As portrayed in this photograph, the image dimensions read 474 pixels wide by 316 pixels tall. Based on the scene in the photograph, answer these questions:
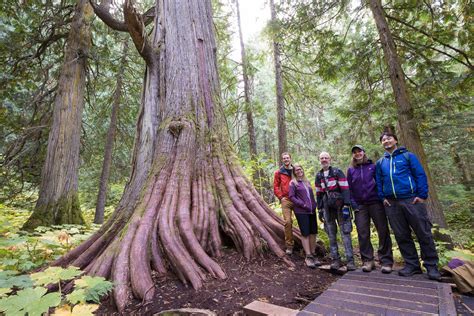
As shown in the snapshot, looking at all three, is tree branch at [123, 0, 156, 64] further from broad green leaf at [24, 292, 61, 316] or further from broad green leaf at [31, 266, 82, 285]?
broad green leaf at [24, 292, 61, 316]

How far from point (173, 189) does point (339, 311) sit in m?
2.45

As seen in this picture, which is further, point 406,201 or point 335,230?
point 335,230

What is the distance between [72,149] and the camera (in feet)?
21.7

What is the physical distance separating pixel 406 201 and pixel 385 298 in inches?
54.5

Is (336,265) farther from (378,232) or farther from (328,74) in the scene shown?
(328,74)

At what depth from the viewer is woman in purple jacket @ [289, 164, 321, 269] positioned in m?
3.97

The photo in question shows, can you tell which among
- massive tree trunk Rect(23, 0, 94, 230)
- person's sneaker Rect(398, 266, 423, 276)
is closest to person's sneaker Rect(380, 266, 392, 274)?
person's sneaker Rect(398, 266, 423, 276)

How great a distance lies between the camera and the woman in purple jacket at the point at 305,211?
3.97 m

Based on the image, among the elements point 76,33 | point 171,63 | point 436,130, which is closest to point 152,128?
point 171,63

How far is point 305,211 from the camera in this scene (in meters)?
4.13

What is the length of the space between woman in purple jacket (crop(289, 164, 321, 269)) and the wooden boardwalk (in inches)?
26.3

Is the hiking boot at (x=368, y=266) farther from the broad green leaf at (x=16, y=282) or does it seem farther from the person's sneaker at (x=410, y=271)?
the broad green leaf at (x=16, y=282)

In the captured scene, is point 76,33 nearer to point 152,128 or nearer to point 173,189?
point 152,128

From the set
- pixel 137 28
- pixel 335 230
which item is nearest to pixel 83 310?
pixel 335 230
